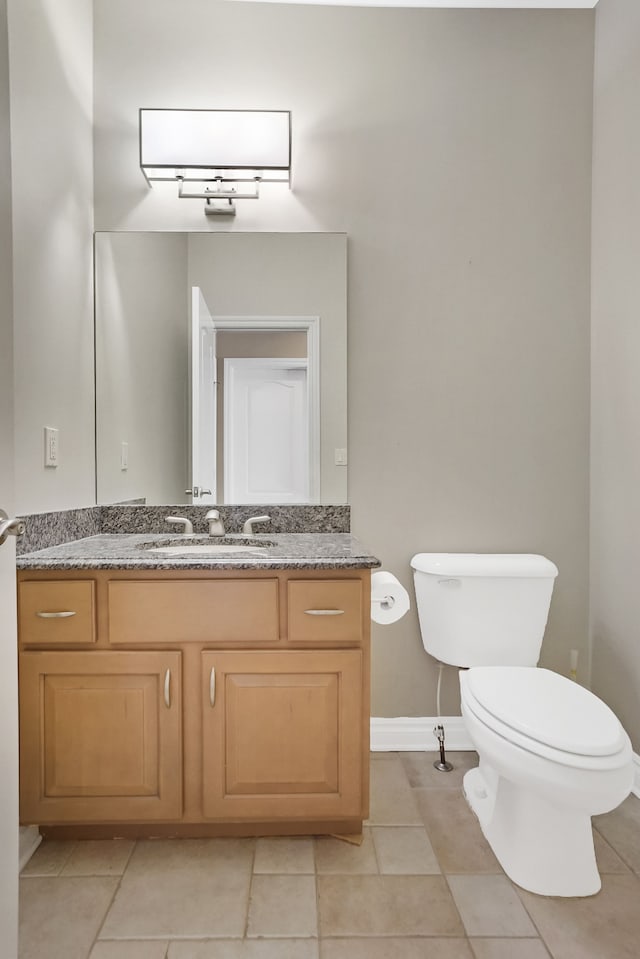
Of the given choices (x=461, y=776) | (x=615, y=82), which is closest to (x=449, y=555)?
(x=461, y=776)

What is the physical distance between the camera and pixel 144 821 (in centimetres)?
148

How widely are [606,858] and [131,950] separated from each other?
48.1 inches

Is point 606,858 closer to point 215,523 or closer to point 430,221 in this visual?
point 215,523

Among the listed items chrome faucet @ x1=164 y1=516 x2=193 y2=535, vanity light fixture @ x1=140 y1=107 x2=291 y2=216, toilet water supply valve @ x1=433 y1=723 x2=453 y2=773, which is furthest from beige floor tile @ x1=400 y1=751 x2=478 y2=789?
vanity light fixture @ x1=140 y1=107 x2=291 y2=216

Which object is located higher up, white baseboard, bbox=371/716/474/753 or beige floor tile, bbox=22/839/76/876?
white baseboard, bbox=371/716/474/753

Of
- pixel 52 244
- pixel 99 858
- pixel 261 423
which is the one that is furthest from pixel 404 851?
pixel 52 244

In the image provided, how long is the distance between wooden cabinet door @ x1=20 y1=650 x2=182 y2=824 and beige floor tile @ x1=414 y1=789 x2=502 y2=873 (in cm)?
74

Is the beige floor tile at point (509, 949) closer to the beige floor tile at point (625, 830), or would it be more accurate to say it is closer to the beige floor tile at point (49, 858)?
the beige floor tile at point (625, 830)

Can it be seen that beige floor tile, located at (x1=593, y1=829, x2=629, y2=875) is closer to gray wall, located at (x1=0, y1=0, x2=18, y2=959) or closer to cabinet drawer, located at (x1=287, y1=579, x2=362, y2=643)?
cabinet drawer, located at (x1=287, y1=579, x2=362, y2=643)

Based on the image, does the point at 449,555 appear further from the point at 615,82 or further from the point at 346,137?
the point at 615,82

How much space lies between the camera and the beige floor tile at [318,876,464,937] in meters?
1.26

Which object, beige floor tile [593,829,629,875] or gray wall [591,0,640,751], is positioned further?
gray wall [591,0,640,751]

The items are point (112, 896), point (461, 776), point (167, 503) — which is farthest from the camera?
point (167, 503)

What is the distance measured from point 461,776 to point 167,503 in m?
1.40
